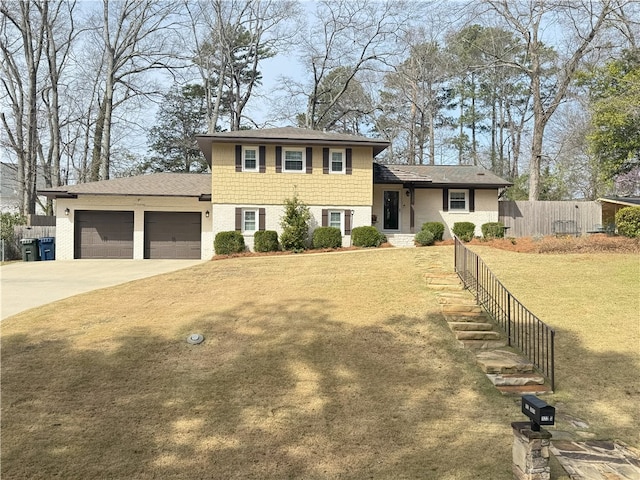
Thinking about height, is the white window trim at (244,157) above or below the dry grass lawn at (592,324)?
above

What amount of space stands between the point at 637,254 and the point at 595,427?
1172 cm

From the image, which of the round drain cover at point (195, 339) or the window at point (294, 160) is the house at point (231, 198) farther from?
the round drain cover at point (195, 339)

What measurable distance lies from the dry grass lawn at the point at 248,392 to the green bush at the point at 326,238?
26.4 feet

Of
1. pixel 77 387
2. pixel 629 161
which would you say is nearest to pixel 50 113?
pixel 77 387

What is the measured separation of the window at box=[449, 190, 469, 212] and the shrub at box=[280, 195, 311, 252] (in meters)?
8.19

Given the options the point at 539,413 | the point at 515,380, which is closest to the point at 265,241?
the point at 515,380

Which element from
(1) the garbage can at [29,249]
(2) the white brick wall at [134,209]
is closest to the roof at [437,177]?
(2) the white brick wall at [134,209]

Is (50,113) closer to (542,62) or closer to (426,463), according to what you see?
(426,463)

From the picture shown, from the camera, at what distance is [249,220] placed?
1859 cm

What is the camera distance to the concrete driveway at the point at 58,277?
10078 mm

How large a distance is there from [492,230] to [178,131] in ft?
85.6

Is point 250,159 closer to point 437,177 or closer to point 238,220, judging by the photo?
point 238,220

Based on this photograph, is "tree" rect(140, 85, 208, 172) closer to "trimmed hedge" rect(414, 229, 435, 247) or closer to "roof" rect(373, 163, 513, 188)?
"roof" rect(373, 163, 513, 188)

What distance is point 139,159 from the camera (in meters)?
33.2
